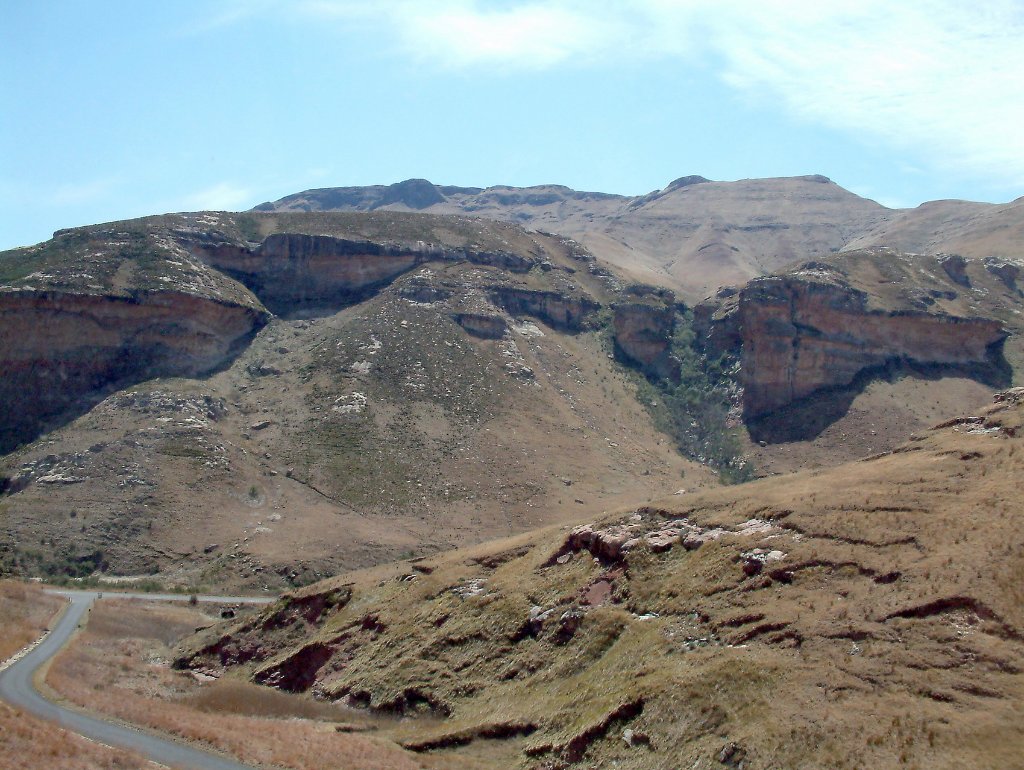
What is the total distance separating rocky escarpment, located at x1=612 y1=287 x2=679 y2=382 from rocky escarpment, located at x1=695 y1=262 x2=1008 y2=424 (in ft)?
34.4

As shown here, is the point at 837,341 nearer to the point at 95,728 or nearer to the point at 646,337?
the point at 646,337

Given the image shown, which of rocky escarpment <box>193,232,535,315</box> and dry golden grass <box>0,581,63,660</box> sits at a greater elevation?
rocky escarpment <box>193,232,535,315</box>

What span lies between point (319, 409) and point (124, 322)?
59.7ft

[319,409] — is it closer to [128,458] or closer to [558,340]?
[128,458]

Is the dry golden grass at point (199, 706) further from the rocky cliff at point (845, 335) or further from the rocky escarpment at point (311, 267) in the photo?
the rocky cliff at point (845, 335)

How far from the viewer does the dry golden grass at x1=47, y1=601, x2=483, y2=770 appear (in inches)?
969

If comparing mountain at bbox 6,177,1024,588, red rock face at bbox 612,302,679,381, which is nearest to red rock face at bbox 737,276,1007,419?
mountain at bbox 6,177,1024,588

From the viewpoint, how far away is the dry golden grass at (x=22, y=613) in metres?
36.8

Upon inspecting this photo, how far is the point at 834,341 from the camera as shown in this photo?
91500 mm

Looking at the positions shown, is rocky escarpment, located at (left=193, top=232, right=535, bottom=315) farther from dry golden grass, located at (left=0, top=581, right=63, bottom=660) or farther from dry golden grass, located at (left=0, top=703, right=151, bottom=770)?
dry golden grass, located at (left=0, top=703, right=151, bottom=770)

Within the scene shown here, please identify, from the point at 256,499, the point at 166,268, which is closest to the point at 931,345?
the point at 256,499

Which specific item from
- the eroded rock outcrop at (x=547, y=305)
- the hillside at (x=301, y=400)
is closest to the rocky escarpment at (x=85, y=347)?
the hillside at (x=301, y=400)

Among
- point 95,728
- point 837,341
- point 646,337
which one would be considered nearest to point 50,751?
point 95,728

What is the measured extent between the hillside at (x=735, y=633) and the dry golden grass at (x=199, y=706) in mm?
1686
